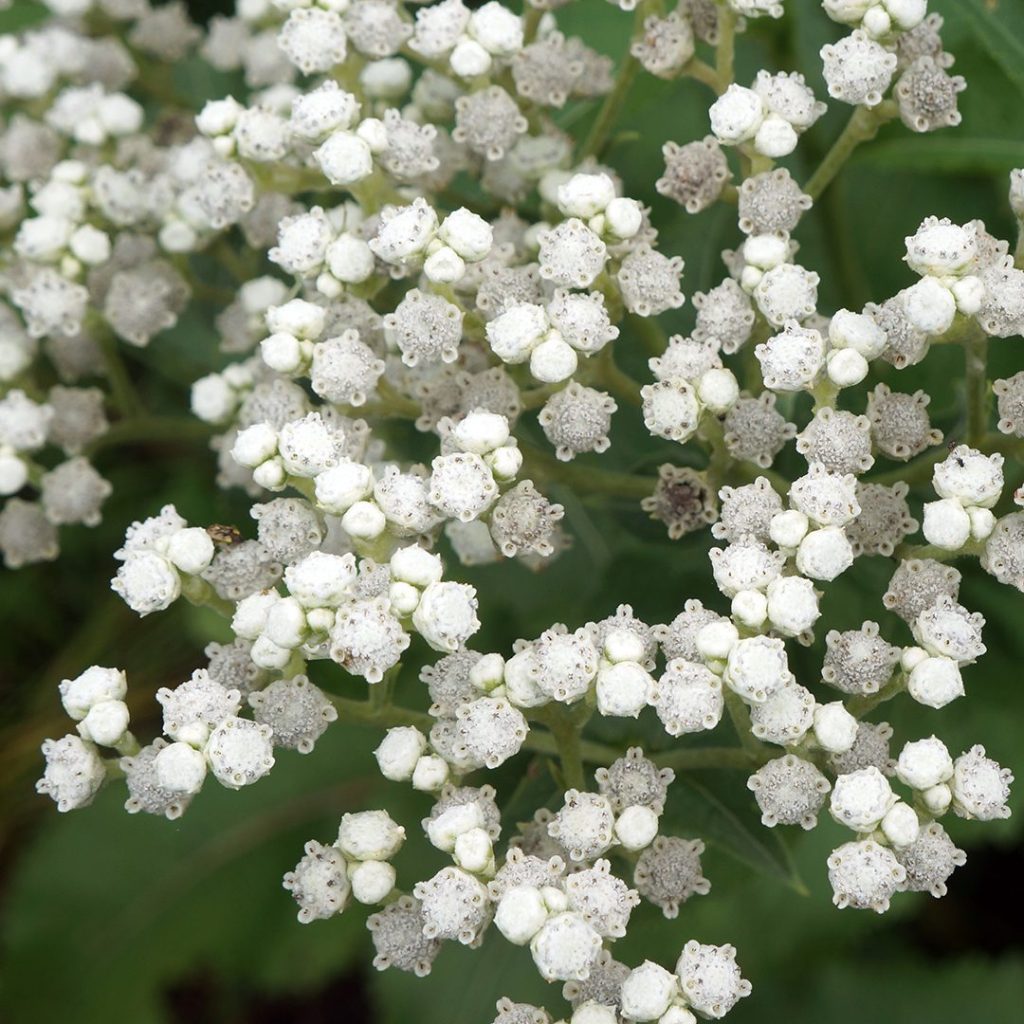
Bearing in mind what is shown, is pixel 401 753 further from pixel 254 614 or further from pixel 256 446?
pixel 256 446

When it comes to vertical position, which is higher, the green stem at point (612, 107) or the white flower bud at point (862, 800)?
the green stem at point (612, 107)

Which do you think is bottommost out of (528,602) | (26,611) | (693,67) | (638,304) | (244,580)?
(26,611)

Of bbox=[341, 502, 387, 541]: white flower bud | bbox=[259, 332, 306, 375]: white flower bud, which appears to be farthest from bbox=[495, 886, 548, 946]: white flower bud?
bbox=[259, 332, 306, 375]: white flower bud

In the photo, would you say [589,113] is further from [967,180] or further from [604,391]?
[967,180]

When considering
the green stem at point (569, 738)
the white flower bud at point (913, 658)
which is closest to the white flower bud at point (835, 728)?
the white flower bud at point (913, 658)

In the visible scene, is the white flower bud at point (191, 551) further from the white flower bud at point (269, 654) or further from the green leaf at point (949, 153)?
the green leaf at point (949, 153)

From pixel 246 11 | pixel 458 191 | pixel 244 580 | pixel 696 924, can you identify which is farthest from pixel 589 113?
pixel 696 924

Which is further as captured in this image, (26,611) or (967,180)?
(26,611)

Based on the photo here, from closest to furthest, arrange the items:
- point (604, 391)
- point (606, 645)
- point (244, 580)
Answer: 1. point (606, 645)
2. point (244, 580)
3. point (604, 391)

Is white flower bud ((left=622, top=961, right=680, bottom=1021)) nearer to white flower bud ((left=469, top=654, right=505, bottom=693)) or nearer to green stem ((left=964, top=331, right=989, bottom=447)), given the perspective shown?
white flower bud ((left=469, top=654, right=505, bottom=693))
